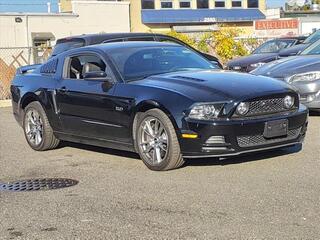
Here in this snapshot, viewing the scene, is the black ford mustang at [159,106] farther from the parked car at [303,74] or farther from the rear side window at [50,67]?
the parked car at [303,74]

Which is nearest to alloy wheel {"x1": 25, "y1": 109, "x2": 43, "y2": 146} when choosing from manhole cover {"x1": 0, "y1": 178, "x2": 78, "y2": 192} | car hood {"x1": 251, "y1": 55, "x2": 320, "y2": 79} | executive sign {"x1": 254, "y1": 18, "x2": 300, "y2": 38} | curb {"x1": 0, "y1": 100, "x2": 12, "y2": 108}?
manhole cover {"x1": 0, "y1": 178, "x2": 78, "y2": 192}

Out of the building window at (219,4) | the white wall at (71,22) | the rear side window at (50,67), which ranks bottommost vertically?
the rear side window at (50,67)

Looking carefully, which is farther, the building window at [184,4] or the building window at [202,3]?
the building window at [202,3]

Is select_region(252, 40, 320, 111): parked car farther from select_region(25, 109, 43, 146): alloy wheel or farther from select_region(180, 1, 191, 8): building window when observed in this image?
select_region(180, 1, 191, 8): building window

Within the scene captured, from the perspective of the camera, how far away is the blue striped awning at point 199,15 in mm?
58828

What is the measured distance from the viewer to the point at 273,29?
27781 mm

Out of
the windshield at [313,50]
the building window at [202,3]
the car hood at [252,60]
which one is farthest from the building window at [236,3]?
the windshield at [313,50]

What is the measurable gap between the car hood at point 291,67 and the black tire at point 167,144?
4.28 meters

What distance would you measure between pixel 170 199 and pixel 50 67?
12.8 ft

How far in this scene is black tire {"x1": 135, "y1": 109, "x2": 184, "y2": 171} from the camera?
6.89 m

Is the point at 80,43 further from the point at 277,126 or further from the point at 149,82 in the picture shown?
the point at 277,126

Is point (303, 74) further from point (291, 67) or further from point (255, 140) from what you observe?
point (255, 140)

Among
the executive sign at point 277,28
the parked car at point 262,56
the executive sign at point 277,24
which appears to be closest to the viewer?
Answer: the parked car at point 262,56

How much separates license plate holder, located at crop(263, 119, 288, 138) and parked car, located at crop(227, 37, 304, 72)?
9.25 meters
